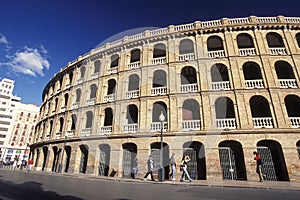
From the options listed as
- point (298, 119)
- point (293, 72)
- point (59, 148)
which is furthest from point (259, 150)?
point (59, 148)

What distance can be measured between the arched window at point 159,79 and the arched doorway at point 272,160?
30.7ft

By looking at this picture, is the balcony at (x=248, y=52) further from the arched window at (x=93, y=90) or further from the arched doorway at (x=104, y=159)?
the arched window at (x=93, y=90)

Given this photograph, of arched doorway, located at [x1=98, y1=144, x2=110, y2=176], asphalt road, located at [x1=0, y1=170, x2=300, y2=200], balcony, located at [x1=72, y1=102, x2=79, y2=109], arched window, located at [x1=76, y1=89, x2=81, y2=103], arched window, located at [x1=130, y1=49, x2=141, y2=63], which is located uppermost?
arched window, located at [x1=130, y1=49, x2=141, y2=63]

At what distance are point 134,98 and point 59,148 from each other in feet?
33.6

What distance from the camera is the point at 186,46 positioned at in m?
17.9

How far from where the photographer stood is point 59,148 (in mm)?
18703

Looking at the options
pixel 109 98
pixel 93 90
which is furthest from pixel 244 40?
pixel 93 90

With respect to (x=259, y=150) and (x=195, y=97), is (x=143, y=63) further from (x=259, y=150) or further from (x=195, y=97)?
(x=259, y=150)

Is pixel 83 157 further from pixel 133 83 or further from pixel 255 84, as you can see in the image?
pixel 255 84

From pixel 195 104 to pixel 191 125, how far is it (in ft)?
9.27

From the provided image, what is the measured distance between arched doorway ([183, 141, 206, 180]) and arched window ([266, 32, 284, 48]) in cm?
1228

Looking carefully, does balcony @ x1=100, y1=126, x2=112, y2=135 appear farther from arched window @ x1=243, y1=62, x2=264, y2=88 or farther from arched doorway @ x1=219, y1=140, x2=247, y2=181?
arched window @ x1=243, y1=62, x2=264, y2=88

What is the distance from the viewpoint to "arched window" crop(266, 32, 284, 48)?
15969 millimetres

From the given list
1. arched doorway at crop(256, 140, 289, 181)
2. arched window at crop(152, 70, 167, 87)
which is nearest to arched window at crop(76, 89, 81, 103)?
arched window at crop(152, 70, 167, 87)
